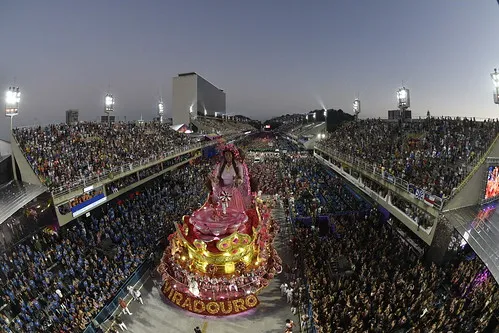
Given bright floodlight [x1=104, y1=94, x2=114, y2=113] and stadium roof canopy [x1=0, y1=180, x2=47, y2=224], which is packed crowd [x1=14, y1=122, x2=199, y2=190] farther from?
bright floodlight [x1=104, y1=94, x2=114, y2=113]

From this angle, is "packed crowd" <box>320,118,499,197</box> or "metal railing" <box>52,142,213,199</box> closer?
"metal railing" <box>52,142,213,199</box>

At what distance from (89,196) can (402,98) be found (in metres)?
33.7

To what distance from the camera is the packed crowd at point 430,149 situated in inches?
637

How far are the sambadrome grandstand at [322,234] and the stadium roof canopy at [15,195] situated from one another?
8cm

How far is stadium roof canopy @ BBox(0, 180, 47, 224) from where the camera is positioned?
13844 mm

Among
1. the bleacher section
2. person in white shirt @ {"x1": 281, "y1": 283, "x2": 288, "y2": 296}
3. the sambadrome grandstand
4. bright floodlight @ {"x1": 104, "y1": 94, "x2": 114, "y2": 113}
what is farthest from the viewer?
bright floodlight @ {"x1": 104, "y1": 94, "x2": 114, "y2": 113}

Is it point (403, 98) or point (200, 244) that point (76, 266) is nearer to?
point (200, 244)

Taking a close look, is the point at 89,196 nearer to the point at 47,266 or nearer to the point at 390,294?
the point at 47,266

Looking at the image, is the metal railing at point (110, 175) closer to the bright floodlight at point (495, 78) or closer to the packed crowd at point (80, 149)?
the packed crowd at point (80, 149)

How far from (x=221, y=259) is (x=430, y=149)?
17.2 m

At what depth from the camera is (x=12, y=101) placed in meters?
18.0

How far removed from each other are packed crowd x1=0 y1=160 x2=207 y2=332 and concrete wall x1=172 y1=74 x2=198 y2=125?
58952 mm

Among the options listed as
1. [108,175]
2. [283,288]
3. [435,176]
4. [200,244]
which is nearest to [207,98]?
[108,175]

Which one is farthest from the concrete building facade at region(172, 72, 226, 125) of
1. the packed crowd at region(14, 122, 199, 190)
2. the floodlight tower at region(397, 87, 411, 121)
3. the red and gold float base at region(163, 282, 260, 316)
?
the red and gold float base at region(163, 282, 260, 316)
